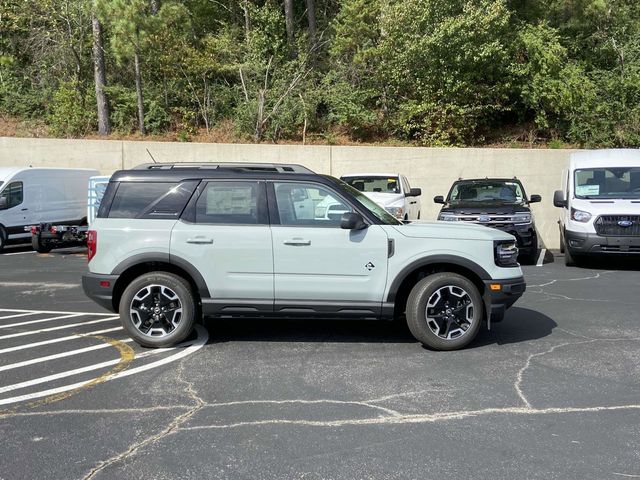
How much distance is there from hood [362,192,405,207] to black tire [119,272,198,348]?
801 centimetres

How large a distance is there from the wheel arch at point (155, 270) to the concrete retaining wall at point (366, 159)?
13.3 meters

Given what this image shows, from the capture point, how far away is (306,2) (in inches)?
1088

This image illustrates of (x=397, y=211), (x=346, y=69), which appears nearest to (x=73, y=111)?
(x=346, y=69)

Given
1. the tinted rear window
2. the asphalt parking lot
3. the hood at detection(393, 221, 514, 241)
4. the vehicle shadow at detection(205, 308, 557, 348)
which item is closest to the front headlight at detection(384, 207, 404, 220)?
the vehicle shadow at detection(205, 308, 557, 348)

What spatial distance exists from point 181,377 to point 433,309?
8.17ft

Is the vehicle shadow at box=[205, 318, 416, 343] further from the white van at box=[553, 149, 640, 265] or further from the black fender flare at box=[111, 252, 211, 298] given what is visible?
the white van at box=[553, 149, 640, 265]

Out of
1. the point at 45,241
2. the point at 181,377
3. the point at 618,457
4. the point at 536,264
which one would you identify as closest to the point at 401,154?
the point at 536,264

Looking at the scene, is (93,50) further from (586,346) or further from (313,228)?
(586,346)

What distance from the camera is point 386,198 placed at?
1430cm

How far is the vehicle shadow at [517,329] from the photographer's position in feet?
22.4

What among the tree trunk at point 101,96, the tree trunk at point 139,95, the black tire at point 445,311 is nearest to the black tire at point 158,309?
the black tire at point 445,311

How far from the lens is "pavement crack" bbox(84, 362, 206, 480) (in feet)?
12.5

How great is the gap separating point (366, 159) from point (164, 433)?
15.7 metres

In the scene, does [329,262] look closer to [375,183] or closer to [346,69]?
[375,183]
